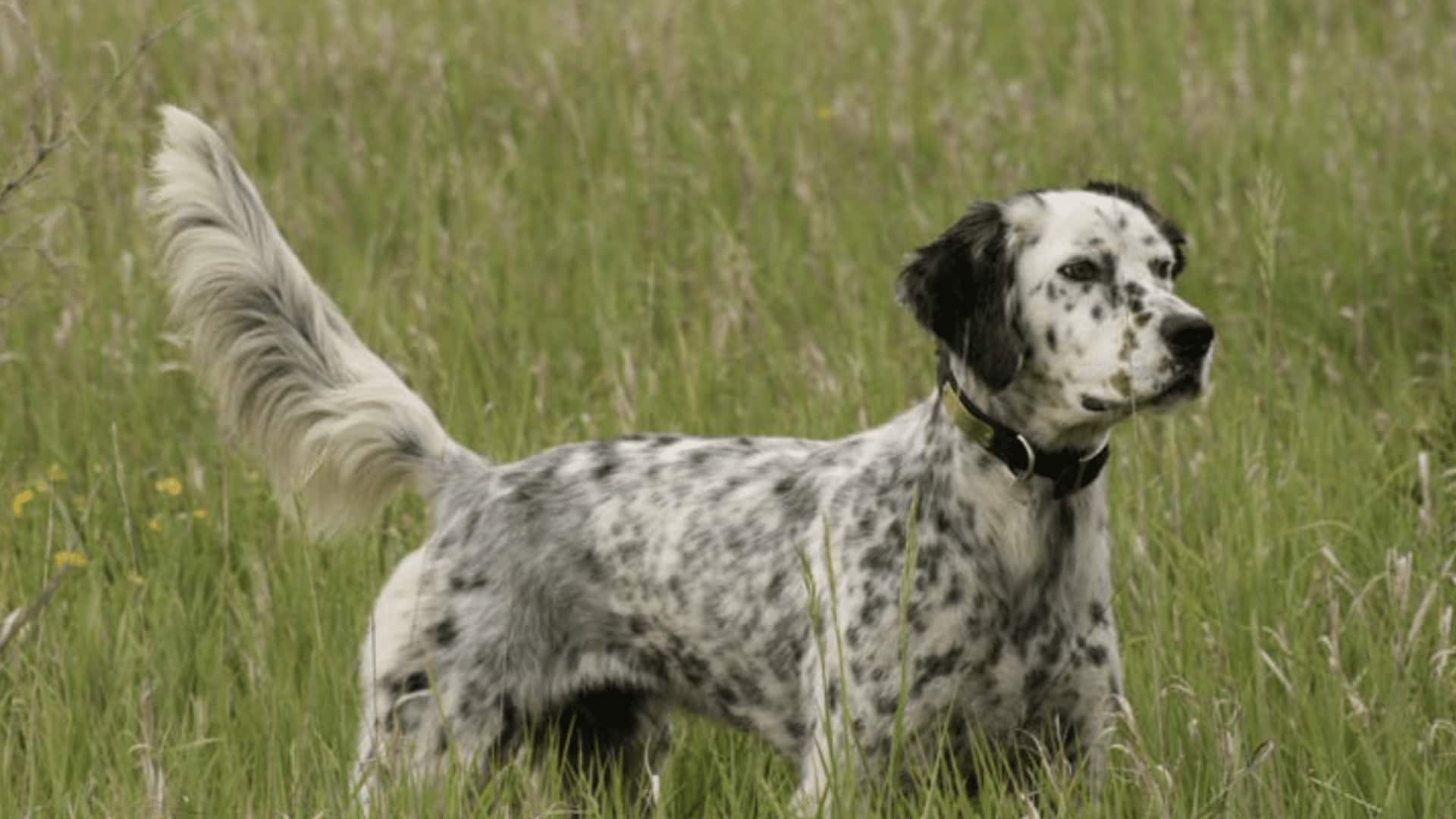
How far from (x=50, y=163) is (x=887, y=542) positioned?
4270 mm

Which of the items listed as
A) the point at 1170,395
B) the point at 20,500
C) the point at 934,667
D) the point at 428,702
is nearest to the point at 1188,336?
the point at 1170,395

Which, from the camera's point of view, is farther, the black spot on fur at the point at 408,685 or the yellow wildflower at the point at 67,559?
the yellow wildflower at the point at 67,559

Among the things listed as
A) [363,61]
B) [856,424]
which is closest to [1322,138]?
[856,424]

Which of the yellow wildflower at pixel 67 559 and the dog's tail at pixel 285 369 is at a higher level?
the dog's tail at pixel 285 369

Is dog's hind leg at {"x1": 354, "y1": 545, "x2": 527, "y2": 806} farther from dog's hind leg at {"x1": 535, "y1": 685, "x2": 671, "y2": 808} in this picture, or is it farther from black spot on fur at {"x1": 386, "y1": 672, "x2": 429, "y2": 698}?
dog's hind leg at {"x1": 535, "y1": 685, "x2": 671, "y2": 808}

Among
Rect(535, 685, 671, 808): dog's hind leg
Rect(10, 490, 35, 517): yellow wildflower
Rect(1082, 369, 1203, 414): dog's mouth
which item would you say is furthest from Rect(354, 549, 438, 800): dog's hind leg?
Rect(1082, 369, 1203, 414): dog's mouth

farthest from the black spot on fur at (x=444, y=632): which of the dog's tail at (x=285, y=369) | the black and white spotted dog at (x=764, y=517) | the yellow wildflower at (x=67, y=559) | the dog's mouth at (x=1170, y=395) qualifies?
the dog's mouth at (x=1170, y=395)

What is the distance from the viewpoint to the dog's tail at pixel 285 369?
174 inches

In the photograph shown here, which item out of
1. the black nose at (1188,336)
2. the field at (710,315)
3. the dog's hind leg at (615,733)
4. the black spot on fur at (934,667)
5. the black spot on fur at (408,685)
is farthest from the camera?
the dog's hind leg at (615,733)

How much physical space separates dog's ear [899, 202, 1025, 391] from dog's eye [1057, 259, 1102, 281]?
13cm

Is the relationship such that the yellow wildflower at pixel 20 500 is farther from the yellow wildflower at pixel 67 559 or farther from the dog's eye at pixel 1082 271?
the dog's eye at pixel 1082 271

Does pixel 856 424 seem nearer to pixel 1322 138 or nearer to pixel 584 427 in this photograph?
pixel 584 427

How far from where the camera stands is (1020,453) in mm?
3912

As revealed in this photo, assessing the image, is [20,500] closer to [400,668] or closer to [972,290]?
[400,668]
